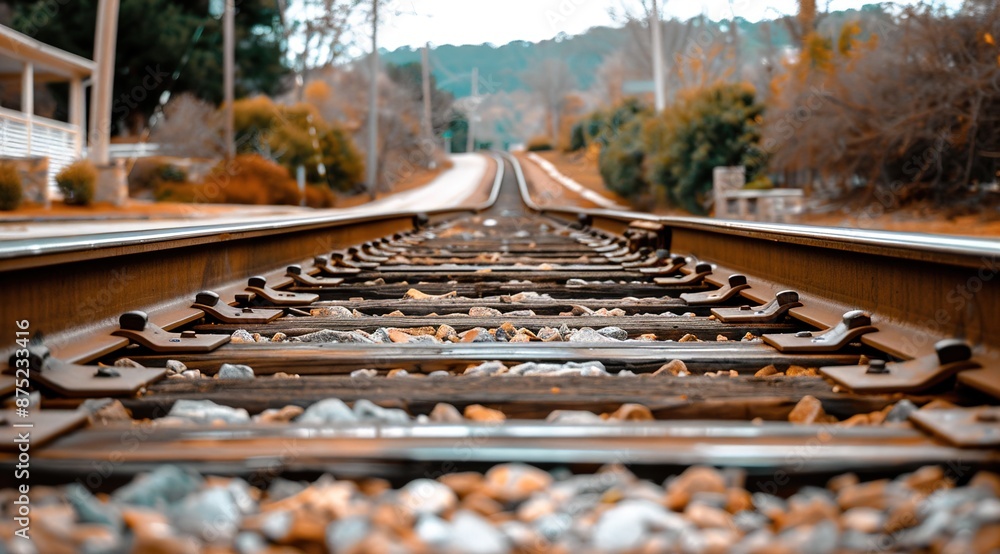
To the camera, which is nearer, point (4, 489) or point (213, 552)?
point (213, 552)

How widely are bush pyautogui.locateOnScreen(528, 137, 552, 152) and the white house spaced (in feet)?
187

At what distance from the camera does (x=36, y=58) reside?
21.2m

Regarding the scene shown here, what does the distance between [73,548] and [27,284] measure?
1.29 m

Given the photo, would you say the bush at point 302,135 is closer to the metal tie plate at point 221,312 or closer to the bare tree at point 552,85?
the metal tie plate at point 221,312

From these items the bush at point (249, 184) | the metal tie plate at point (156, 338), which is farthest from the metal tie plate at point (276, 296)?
the bush at point (249, 184)

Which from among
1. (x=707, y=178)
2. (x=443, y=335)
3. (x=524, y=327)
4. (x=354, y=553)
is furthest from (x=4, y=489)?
(x=707, y=178)

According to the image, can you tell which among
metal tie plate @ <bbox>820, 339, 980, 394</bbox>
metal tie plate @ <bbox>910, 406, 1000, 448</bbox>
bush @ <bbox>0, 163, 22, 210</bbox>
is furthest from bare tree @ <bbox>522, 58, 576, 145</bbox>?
metal tie plate @ <bbox>910, 406, 1000, 448</bbox>

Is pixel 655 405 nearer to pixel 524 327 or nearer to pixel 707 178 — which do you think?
pixel 524 327

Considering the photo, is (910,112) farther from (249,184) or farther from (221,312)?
(249,184)

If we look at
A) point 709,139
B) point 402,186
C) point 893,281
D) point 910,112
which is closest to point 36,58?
point 709,139

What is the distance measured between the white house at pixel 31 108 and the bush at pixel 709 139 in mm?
15545

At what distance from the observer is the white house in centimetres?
1956

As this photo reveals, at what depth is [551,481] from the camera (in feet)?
4.34

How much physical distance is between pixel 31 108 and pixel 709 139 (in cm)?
1722
